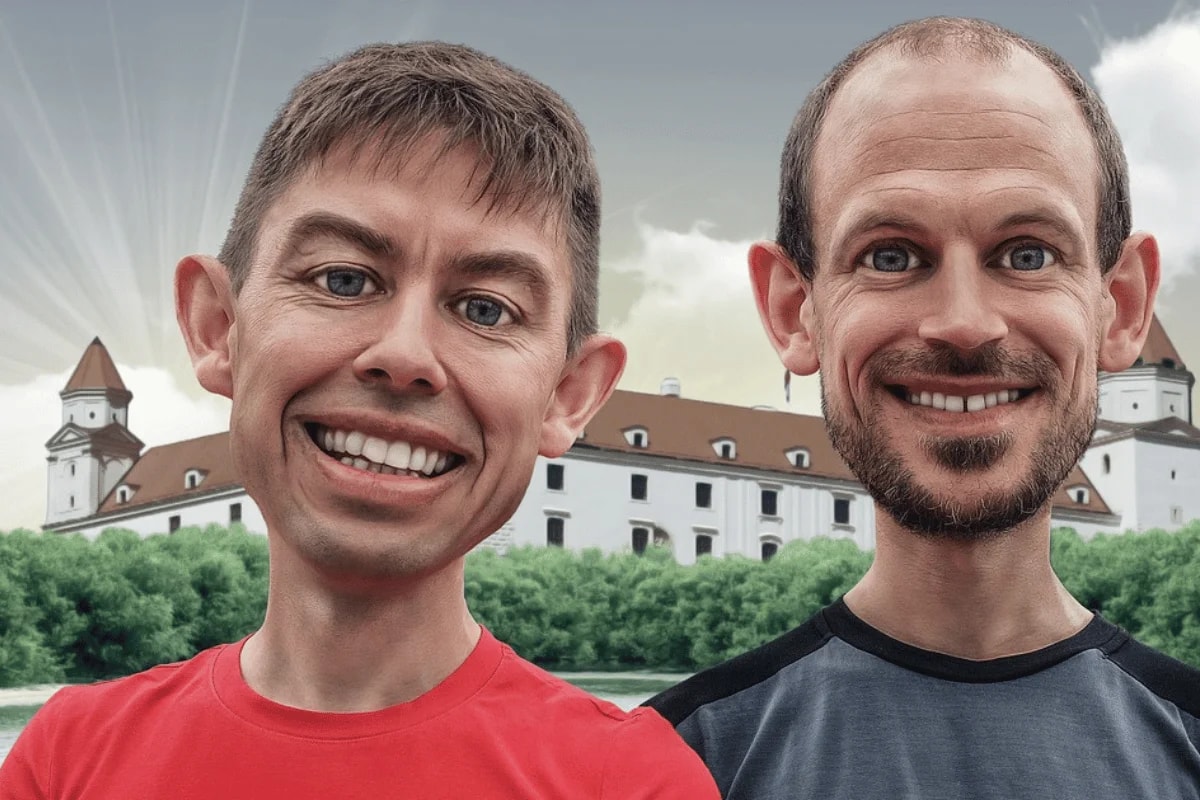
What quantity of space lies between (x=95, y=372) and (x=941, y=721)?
281 ft

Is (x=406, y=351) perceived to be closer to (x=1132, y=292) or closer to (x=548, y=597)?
(x=1132, y=292)

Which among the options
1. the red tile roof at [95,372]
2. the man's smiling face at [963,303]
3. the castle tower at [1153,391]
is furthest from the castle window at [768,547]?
the man's smiling face at [963,303]

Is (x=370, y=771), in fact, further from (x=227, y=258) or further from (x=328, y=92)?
(x=328, y=92)

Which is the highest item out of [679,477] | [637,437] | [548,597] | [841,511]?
[637,437]

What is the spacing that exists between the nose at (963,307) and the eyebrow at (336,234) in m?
0.98

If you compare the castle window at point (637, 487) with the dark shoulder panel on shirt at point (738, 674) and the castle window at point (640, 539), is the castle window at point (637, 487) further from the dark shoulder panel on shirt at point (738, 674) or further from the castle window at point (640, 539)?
the dark shoulder panel on shirt at point (738, 674)

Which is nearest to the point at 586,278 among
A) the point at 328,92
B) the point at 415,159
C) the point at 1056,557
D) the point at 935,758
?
the point at 415,159

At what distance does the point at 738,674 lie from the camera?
315 centimetres

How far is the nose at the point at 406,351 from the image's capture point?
2.56m

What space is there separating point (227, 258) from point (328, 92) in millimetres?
359

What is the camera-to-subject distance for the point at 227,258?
2.94m

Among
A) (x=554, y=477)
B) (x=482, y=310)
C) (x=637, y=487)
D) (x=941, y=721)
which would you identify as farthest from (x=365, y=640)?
(x=637, y=487)

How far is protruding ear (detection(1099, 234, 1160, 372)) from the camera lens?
10.5 ft

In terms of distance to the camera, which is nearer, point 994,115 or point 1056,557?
point 994,115
